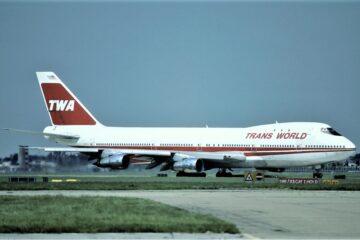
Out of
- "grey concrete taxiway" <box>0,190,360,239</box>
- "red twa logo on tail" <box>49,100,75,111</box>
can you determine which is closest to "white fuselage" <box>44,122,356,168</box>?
"red twa logo on tail" <box>49,100,75,111</box>

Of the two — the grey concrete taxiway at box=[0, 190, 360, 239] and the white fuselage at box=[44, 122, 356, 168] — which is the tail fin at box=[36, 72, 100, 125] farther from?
the grey concrete taxiway at box=[0, 190, 360, 239]

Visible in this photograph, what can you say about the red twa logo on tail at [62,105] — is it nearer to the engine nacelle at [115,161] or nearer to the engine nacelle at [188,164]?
the engine nacelle at [115,161]

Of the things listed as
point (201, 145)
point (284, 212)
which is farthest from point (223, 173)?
point (284, 212)

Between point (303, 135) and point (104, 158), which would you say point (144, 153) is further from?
point (303, 135)

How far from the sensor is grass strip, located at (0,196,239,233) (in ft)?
62.5

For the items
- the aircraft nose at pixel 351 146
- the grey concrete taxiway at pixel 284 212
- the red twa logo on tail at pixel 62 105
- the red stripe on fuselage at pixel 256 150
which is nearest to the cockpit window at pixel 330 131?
the aircraft nose at pixel 351 146

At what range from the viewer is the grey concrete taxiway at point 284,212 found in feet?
63.8

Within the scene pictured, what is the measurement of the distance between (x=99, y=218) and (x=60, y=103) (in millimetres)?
57915

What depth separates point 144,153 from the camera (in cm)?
6850

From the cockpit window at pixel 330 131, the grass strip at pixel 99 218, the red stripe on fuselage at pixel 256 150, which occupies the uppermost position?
the cockpit window at pixel 330 131

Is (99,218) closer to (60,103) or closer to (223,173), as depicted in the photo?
(223,173)

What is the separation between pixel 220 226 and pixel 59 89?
198ft

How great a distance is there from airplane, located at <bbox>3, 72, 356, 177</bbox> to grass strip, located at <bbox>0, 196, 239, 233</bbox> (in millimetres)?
38834

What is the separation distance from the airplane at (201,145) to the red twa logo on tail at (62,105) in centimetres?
26
